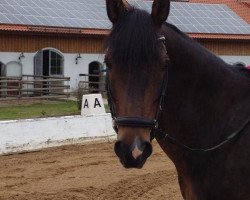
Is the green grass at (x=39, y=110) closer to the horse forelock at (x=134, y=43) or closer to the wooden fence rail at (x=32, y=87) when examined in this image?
the wooden fence rail at (x=32, y=87)

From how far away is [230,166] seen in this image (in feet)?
10.9

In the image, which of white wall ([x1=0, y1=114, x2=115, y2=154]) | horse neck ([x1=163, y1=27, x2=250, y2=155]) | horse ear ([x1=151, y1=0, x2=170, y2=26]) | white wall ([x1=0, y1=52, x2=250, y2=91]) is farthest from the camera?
white wall ([x1=0, y1=52, x2=250, y2=91])

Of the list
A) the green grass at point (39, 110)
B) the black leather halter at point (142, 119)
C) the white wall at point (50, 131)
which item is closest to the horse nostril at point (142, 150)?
the black leather halter at point (142, 119)

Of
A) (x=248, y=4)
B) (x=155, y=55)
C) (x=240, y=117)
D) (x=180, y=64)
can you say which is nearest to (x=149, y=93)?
(x=155, y=55)

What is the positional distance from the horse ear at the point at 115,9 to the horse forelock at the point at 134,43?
7cm

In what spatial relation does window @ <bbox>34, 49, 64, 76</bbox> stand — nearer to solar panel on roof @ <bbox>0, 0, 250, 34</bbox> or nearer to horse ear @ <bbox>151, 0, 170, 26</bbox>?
solar panel on roof @ <bbox>0, 0, 250, 34</bbox>

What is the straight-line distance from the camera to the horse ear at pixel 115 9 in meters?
3.22

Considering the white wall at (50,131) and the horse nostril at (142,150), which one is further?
the white wall at (50,131)

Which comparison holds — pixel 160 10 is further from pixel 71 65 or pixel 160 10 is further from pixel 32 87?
pixel 71 65

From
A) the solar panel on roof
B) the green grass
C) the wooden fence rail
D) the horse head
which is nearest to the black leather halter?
the horse head

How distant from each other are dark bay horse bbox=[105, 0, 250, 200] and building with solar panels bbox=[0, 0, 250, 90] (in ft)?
56.3

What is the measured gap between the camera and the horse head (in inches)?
117

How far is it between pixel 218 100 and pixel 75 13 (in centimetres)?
2383

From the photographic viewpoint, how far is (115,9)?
323 cm
